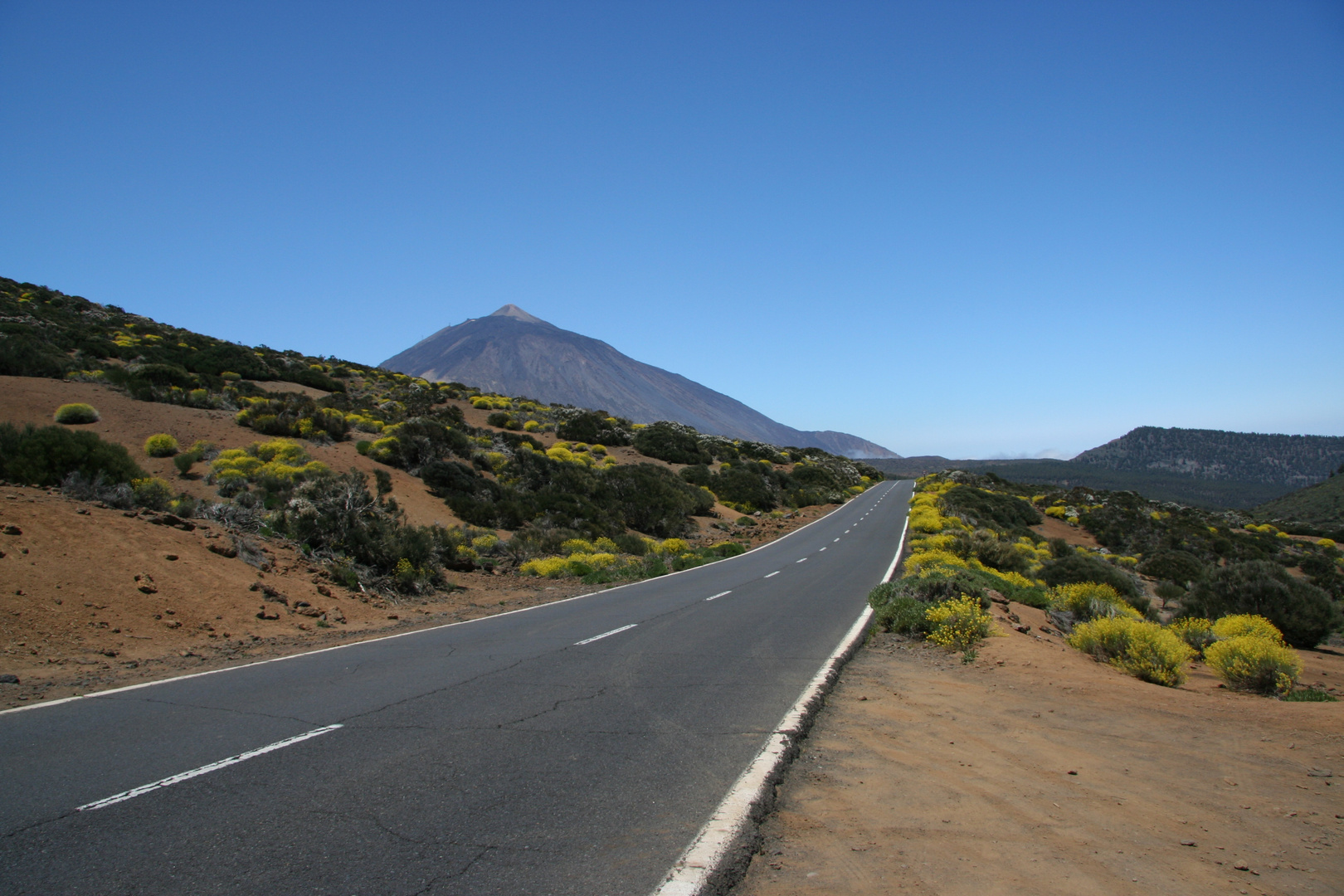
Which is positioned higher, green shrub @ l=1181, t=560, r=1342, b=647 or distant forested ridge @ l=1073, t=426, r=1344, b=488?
distant forested ridge @ l=1073, t=426, r=1344, b=488

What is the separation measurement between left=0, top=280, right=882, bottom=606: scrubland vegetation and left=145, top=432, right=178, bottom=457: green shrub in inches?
1.9

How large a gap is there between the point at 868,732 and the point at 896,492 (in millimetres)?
65313

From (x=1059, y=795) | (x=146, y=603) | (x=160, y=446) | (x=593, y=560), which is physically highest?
(x=160, y=446)

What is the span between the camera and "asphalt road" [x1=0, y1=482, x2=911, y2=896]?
3131mm

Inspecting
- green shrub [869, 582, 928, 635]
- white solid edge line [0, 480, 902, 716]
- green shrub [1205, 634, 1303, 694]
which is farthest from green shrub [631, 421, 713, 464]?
green shrub [1205, 634, 1303, 694]

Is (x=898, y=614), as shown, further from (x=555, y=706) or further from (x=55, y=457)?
(x=55, y=457)

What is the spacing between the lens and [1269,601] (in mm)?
13609

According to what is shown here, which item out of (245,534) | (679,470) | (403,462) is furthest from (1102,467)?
(245,534)

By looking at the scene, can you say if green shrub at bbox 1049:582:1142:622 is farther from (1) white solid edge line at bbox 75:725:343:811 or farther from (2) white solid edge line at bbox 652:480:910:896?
(1) white solid edge line at bbox 75:725:343:811

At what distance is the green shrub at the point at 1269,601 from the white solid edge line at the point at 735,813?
12374 mm

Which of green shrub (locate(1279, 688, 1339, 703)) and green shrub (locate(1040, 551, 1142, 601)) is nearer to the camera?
green shrub (locate(1279, 688, 1339, 703))

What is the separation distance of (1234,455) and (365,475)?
141182 mm

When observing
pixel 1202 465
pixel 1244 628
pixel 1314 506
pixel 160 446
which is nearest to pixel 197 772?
pixel 1244 628

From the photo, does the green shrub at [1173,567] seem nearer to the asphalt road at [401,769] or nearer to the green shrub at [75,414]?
the asphalt road at [401,769]
